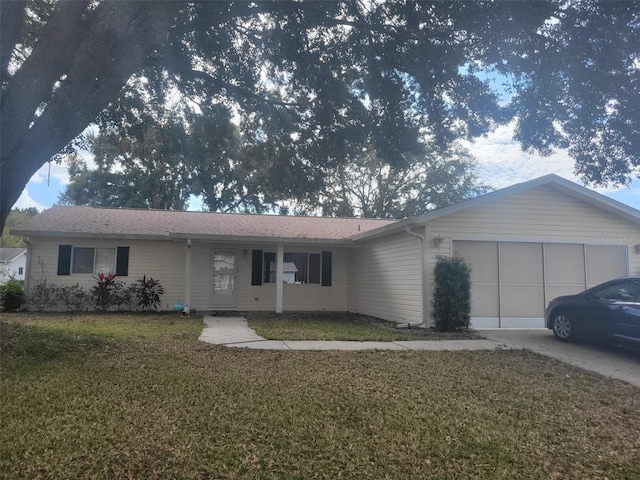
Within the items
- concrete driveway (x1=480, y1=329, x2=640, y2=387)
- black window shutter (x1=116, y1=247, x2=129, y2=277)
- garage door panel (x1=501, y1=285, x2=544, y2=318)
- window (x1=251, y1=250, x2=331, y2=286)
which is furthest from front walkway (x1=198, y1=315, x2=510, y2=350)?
black window shutter (x1=116, y1=247, x2=129, y2=277)

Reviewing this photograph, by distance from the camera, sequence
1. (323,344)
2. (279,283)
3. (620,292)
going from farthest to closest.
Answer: (279,283), (323,344), (620,292)

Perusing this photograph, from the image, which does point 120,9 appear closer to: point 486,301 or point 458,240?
point 458,240

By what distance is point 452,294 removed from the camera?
33.8 feet

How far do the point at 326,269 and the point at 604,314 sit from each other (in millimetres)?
9078

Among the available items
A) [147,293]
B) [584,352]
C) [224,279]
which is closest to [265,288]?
[224,279]

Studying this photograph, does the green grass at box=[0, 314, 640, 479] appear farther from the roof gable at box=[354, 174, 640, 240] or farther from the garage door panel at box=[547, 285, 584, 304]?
the garage door panel at box=[547, 285, 584, 304]

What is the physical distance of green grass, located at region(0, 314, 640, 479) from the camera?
3.34m

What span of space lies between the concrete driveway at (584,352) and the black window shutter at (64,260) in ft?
40.3

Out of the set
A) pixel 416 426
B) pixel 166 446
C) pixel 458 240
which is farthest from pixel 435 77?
pixel 166 446

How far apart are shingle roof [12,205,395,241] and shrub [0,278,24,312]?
63.3 inches

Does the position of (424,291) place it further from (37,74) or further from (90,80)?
(37,74)

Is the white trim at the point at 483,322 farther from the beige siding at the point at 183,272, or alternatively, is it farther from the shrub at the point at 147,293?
the shrub at the point at 147,293

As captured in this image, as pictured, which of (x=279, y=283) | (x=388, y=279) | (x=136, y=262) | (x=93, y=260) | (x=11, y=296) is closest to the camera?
(x=388, y=279)

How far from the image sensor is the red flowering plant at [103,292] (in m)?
13.8
